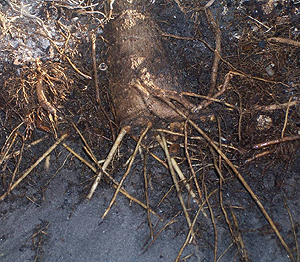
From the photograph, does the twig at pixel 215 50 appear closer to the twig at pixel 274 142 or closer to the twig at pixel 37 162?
the twig at pixel 274 142

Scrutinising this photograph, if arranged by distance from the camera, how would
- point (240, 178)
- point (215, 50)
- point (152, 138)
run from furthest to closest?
point (215, 50), point (152, 138), point (240, 178)

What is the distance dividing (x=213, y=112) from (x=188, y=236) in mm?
580

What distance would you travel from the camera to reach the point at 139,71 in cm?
158

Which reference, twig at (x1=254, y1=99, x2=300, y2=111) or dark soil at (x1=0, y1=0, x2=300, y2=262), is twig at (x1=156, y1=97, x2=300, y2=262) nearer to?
dark soil at (x1=0, y1=0, x2=300, y2=262)

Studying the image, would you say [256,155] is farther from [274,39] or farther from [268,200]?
[274,39]

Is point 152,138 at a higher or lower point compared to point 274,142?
higher

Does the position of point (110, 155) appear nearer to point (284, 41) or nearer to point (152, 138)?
point (152, 138)

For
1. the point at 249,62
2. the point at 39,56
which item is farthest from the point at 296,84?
the point at 39,56

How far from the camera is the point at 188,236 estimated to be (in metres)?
1.39

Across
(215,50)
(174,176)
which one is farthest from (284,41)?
(174,176)

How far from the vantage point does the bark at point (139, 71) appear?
156 cm

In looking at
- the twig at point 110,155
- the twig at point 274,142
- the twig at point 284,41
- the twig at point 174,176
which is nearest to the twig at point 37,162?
the twig at point 110,155

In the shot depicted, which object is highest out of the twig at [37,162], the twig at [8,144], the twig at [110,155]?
the twig at [8,144]

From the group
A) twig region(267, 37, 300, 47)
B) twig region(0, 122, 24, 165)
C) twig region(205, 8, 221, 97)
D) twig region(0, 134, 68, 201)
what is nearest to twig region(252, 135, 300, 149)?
twig region(205, 8, 221, 97)
